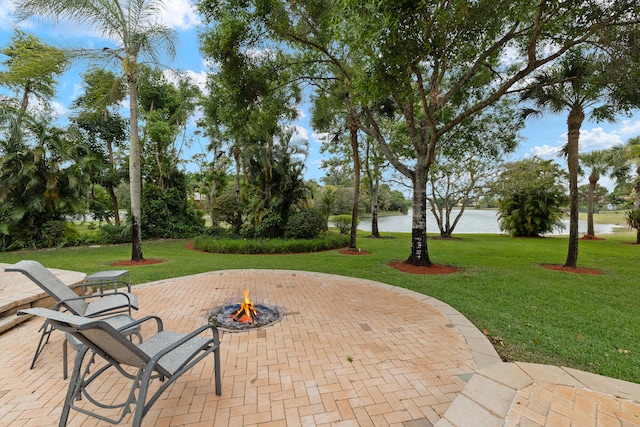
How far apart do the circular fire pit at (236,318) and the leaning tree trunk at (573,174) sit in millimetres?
8792

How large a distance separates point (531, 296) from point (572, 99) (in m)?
6.49

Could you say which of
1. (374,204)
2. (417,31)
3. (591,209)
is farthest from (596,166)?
A: (417,31)

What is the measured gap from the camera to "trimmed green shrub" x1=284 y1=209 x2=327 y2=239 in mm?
13148

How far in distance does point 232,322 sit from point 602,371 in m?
4.32

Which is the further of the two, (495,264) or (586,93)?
(495,264)

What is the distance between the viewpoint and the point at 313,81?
9828mm

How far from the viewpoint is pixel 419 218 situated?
25.9 feet

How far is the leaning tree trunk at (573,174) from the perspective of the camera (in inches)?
306

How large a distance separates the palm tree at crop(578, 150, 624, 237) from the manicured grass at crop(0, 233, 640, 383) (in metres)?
11.6

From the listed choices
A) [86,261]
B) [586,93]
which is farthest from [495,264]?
[86,261]

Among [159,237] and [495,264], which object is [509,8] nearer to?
[495,264]

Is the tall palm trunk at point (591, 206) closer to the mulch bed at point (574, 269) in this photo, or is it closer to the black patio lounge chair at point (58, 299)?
the mulch bed at point (574, 269)

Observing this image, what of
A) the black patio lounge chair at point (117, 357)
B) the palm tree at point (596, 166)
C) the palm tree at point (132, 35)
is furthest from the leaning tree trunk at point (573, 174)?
the palm tree at point (596, 166)

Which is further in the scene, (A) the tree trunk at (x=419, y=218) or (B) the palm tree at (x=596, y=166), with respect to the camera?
(B) the palm tree at (x=596, y=166)
